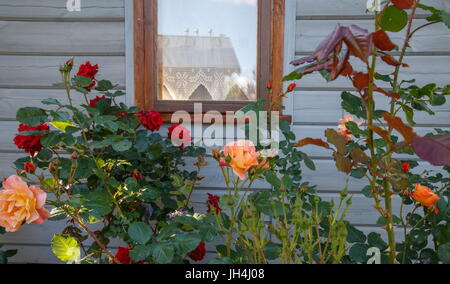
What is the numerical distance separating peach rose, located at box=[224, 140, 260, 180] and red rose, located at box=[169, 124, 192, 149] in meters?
0.84

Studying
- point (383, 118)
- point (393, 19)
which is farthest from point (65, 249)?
point (393, 19)

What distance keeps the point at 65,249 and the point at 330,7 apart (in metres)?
1.67

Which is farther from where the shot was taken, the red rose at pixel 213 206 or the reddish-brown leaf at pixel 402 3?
the red rose at pixel 213 206

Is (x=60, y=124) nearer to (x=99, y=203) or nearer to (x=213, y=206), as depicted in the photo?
(x=99, y=203)

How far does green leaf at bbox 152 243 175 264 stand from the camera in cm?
85

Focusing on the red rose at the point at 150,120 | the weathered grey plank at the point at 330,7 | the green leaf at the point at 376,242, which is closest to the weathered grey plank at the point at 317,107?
the weathered grey plank at the point at 330,7

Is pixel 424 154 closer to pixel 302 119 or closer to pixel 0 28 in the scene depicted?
pixel 302 119

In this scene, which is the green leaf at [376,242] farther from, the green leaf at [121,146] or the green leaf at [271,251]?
the green leaf at [121,146]

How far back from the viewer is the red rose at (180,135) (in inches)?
65.0

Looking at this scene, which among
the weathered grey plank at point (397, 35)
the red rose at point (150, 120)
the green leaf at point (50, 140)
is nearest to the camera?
the green leaf at point (50, 140)

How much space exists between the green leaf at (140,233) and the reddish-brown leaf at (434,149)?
0.66 metres

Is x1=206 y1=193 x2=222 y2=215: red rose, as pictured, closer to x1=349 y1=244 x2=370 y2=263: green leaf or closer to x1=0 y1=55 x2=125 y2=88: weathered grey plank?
x1=349 y1=244 x2=370 y2=263: green leaf

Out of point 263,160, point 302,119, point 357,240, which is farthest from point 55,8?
point 357,240

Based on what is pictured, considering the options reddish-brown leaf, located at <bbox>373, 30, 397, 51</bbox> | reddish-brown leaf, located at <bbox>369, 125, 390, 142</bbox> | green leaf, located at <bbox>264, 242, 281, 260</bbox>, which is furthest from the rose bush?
reddish-brown leaf, located at <bbox>373, 30, 397, 51</bbox>
